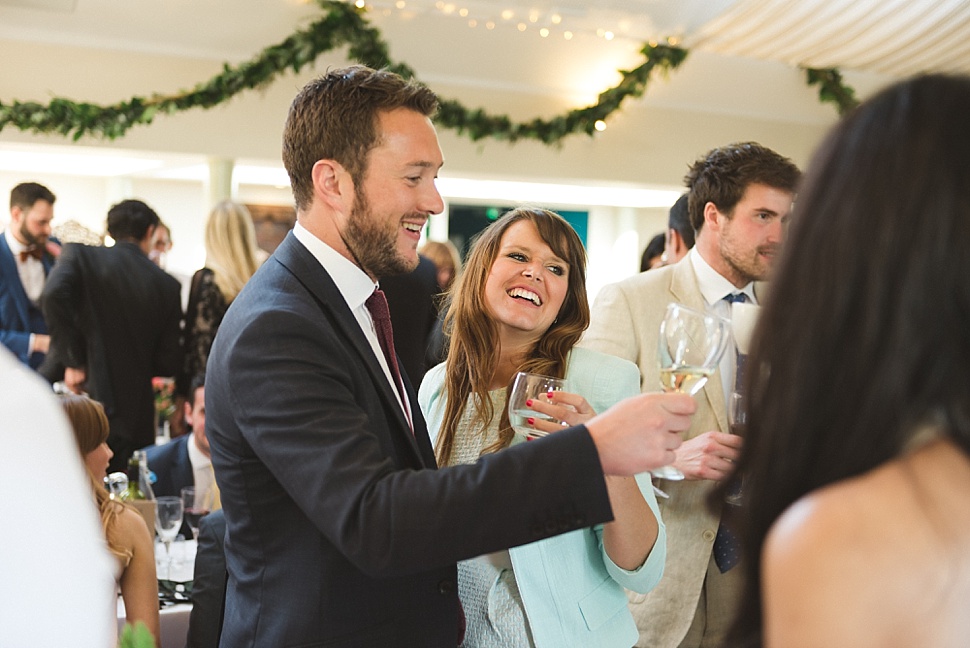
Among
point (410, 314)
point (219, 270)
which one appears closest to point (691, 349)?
point (410, 314)

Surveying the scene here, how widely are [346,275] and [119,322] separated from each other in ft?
10.1

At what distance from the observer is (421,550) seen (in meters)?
1.26

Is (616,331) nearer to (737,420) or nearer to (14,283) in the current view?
(737,420)

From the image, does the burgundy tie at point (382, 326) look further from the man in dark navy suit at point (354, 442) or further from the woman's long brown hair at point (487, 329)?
the woman's long brown hair at point (487, 329)

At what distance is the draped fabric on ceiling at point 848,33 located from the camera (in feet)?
20.0

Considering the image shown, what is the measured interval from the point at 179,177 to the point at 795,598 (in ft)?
40.5

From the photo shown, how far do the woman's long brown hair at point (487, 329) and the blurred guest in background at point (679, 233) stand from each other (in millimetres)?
1526

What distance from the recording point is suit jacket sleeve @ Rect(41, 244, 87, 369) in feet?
13.8

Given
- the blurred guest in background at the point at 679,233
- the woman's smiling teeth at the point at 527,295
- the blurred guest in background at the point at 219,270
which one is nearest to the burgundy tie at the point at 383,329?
the woman's smiling teeth at the point at 527,295

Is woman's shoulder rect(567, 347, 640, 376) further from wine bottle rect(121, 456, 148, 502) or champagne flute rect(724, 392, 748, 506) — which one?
wine bottle rect(121, 456, 148, 502)

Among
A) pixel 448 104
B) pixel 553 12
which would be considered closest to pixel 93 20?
pixel 448 104

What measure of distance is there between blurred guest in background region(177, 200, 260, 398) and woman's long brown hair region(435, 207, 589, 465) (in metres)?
2.07

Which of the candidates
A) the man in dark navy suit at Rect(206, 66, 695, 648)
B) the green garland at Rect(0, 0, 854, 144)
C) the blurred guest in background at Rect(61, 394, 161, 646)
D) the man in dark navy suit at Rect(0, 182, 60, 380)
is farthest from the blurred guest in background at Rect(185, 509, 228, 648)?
the green garland at Rect(0, 0, 854, 144)

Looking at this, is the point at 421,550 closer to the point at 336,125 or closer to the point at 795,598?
the point at 795,598
